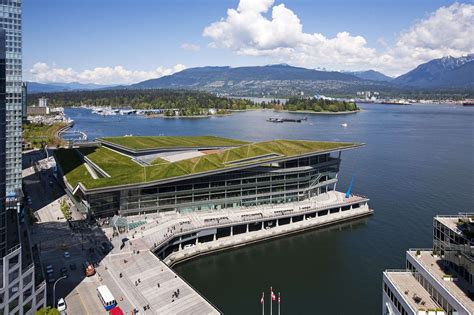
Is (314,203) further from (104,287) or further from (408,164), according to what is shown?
(408,164)

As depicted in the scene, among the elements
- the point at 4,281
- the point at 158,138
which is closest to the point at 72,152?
the point at 158,138

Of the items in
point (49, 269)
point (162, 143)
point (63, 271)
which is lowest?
point (63, 271)

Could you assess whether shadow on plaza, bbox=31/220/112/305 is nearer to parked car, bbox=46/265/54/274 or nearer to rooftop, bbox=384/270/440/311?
parked car, bbox=46/265/54/274

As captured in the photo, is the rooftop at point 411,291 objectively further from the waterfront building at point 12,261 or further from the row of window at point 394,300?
the waterfront building at point 12,261

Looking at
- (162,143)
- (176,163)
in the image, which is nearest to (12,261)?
(176,163)

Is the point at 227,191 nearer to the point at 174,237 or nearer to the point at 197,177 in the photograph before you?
the point at 197,177

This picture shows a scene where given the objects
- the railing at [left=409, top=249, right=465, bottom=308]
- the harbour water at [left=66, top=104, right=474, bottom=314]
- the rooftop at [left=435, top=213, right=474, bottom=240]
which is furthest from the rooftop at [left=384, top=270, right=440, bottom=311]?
the harbour water at [left=66, top=104, right=474, bottom=314]
